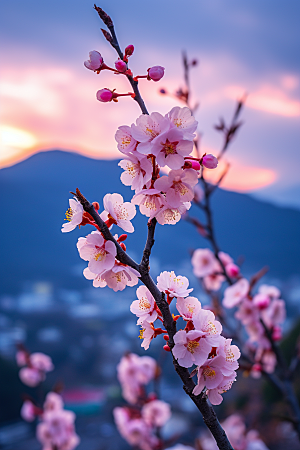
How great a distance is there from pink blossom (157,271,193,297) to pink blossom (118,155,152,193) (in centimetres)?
15

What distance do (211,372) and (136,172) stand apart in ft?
1.01

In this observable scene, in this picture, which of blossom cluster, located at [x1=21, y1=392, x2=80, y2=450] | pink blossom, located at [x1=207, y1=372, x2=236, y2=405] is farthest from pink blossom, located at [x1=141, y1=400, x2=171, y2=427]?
pink blossom, located at [x1=207, y1=372, x2=236, y2=405]

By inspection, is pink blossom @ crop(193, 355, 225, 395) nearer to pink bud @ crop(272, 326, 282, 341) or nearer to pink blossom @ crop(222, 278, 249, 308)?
pink blossom @ crop(222, 278, 249, 308)

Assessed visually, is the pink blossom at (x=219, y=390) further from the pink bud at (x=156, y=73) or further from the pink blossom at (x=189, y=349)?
the pink bud at (x=156, y=73)

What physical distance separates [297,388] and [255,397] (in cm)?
46

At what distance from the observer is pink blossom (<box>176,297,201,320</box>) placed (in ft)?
1.66

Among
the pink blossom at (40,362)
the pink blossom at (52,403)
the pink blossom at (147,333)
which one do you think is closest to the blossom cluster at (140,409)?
the pink blossom at (52,403)

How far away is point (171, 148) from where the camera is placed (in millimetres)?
467

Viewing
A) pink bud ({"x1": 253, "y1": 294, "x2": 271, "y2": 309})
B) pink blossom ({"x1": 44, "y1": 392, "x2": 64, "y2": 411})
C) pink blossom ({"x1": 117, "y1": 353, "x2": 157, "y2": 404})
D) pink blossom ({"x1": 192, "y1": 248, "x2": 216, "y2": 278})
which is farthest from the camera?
pink blossom ({"x1": 44, "y1": 392, "x2": 64, "y2": 411})

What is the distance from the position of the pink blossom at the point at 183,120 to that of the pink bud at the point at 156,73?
96mm

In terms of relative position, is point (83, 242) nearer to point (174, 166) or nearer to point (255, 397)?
point (174, 166)

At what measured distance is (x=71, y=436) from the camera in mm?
2514

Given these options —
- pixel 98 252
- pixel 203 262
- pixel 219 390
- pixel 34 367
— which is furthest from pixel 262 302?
pixel 34 367

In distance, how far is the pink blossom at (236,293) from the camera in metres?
1.46
